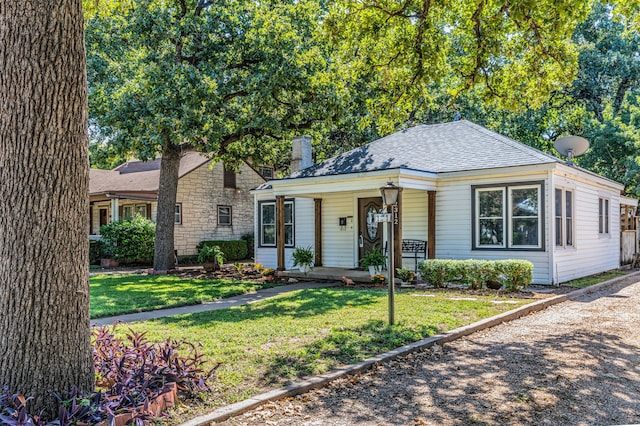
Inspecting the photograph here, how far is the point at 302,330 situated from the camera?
706 cm

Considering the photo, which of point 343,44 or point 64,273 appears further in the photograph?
point 343,44

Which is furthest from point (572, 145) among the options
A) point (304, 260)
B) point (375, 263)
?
point (304, 260)

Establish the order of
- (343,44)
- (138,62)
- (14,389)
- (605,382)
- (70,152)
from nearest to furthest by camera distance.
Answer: (14,389)
(70,152)
(605,382)
(343,44)
(138,62)

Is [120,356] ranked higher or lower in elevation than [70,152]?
lower

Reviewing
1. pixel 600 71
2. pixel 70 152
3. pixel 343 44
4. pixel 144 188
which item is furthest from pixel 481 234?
pixel 600 71

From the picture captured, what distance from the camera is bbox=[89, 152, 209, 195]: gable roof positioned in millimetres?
Answer: 23344

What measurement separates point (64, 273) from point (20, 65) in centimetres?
152

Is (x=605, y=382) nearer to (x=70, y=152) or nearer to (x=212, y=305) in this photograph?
(x=70, y=152)

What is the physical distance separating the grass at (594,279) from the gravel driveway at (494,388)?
557 cm

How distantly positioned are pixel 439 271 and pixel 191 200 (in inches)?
571

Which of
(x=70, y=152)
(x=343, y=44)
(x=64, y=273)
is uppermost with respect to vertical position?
(x=343, y=44)

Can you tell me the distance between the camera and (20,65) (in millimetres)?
3664

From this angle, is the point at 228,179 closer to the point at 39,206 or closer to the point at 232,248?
the point at 232,248

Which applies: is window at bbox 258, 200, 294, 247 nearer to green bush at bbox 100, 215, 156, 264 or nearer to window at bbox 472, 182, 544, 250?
green bush at bbox 100, 215, 156, 264
